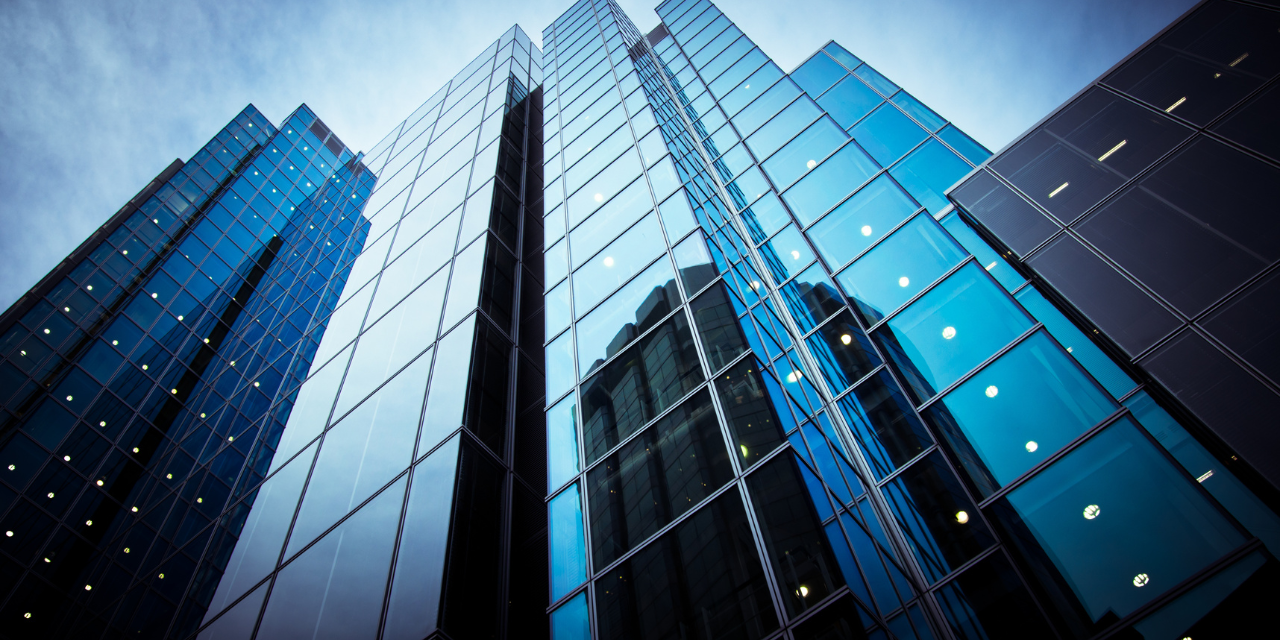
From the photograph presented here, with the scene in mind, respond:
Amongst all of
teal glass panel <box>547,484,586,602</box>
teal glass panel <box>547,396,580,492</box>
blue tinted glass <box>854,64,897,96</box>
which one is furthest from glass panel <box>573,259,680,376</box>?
blue tinted glass <box>854,64,897,96</box>

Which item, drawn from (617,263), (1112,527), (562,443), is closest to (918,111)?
(617,263)

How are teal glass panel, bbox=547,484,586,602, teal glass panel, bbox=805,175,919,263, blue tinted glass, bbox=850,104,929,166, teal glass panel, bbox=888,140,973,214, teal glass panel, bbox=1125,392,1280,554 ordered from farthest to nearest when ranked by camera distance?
blue tinted glass, bbox=850,104,929,166
teal glass panel, bbox=888,140,973,214
teal glass panel, bbox=805,175,919,263
teal glass panel, bbox=547,484,586,602
teal glass panel, bbox=1125,392,1280,554

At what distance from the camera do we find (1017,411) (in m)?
9.98

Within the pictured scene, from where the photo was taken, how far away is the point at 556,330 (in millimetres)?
13180

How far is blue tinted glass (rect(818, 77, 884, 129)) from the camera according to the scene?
19.9 m

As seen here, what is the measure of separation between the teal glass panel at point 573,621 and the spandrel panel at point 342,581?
8.36 ft

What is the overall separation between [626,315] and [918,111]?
12.0 metres

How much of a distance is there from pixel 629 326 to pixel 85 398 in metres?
23.8

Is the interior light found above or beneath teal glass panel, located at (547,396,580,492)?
above

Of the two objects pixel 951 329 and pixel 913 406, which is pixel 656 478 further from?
pixel 951 329

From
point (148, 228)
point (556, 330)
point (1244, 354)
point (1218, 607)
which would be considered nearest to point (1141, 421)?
point (1244, 354)

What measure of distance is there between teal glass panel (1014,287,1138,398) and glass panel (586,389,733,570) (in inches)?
219

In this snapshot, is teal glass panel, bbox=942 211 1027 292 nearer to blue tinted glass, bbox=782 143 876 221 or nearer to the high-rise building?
the high-rise building

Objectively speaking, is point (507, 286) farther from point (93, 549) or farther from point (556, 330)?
point (93, 549)
